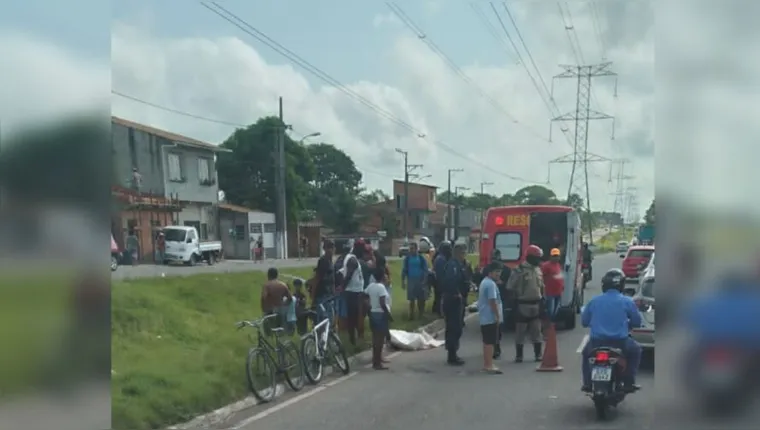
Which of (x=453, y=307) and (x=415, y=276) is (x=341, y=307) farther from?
(x=415, y=276)

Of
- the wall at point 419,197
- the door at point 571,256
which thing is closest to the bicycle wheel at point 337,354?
the door at point 571,256

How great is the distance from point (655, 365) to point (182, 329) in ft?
33.4

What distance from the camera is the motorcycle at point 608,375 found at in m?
7.15

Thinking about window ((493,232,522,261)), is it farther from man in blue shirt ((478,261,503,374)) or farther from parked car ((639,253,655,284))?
parked car ((639,253,655,284))

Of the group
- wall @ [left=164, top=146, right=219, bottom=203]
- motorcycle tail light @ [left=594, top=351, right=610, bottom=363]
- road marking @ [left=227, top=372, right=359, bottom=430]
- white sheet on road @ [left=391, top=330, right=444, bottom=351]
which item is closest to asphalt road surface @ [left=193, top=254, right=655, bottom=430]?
road marking @ [left=227, top=372, right=359, bottom=430]

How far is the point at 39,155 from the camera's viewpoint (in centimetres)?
454

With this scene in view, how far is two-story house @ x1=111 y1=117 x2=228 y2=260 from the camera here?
540cm

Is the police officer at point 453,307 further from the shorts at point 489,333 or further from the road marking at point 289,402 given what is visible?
the road marking at point 289,402

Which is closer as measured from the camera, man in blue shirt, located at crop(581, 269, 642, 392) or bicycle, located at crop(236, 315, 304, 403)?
man in blue shirt, located at crop(581, 269, 642, 392)

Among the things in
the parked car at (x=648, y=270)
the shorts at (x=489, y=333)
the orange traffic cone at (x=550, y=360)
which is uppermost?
the parked car at (x=648, y=270)

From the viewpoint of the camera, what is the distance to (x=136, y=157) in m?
5.90

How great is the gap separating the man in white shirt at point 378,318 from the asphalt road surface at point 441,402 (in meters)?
0.25

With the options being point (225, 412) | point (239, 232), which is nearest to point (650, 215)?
point (225, 412)

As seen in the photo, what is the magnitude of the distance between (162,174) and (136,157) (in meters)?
1.65
